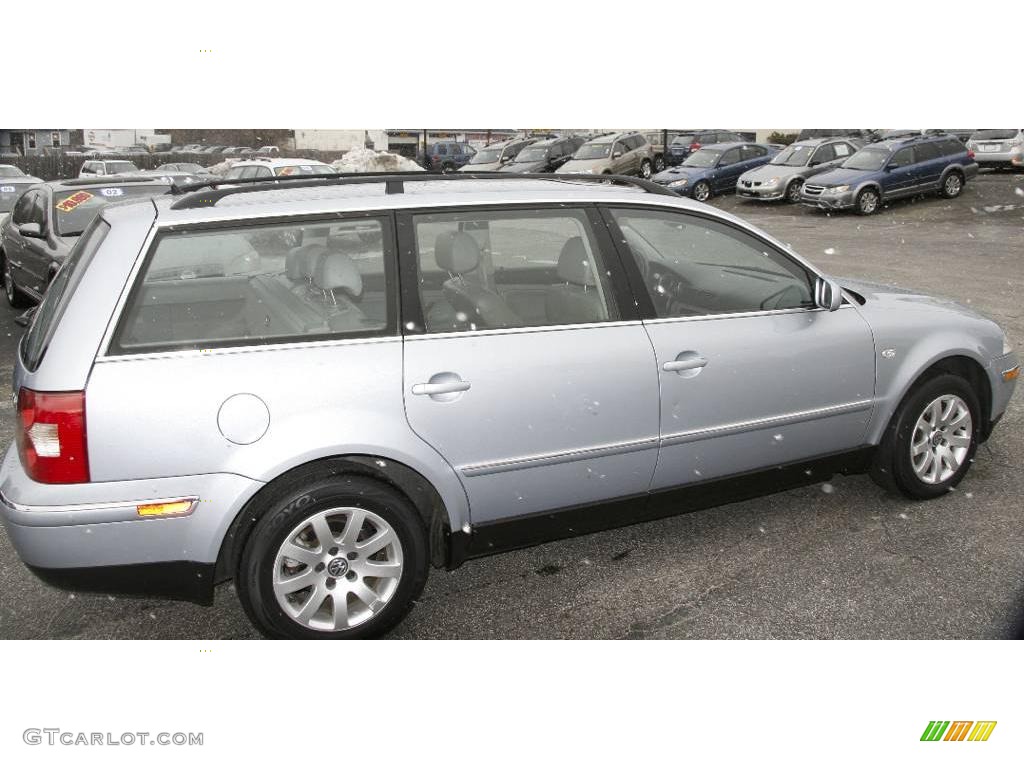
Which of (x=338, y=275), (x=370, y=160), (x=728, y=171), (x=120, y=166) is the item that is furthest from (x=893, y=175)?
(x=338, y=275)

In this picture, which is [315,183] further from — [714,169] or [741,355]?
[714,169]

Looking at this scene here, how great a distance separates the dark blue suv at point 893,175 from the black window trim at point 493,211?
15.8 m

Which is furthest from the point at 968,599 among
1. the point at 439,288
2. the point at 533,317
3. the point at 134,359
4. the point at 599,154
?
the point at 599,154

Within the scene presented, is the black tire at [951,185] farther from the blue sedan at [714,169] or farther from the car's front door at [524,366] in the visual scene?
the car's front door at [524,366]

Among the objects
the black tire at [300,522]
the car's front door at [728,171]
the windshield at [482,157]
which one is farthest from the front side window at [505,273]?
the car's front door at [728,171]

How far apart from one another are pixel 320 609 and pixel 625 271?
5.96 feet

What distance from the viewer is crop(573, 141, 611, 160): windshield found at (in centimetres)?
2272

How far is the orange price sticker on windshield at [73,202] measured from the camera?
8.49 metres

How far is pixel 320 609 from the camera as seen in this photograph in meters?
3.27

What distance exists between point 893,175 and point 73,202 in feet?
51.8

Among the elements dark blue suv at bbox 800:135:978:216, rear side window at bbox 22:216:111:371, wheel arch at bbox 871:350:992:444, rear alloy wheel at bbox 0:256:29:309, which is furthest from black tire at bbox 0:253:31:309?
dark blue suv at bbox 800:135:978:216

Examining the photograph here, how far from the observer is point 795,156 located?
21.2m

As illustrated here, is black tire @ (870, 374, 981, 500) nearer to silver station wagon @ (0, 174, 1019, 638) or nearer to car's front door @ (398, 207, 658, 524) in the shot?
silver station wagon @ (0, 174, 1019, 638)

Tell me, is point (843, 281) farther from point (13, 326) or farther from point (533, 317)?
point (13, 326)
